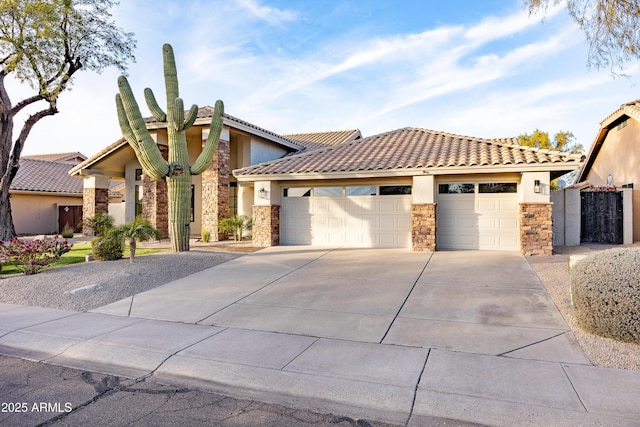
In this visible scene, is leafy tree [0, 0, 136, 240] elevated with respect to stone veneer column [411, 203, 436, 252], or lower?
elevated

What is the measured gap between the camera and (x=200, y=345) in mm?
5535

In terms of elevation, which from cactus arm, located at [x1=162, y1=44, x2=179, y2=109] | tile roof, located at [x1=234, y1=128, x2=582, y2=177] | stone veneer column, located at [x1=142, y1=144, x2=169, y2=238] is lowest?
stone veneer column, located at [x1=142, y1=144, x2=169, y2=238]

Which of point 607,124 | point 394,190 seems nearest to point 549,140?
point 607,124

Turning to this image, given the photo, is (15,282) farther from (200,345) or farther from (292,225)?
(292,225)

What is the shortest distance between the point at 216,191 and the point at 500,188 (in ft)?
36.9

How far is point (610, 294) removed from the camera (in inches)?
205

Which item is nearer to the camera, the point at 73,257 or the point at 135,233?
the point at 135,233

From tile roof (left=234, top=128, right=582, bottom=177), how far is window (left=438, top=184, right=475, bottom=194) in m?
0.89

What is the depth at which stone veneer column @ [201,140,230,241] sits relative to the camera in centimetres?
1736

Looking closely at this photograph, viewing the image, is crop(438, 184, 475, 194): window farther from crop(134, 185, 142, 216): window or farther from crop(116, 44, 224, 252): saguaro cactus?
crop(134, 185, 142, 216): window

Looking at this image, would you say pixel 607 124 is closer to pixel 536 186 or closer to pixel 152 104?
pixel 536 186

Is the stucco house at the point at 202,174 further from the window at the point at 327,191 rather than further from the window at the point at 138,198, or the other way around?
the window at the point at 327,191

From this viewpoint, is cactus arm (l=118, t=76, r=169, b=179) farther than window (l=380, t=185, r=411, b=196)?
No

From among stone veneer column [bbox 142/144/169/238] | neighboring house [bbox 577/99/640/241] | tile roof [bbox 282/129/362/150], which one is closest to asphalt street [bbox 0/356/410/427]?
stone veneer column [bbox 142/144/169/238]
